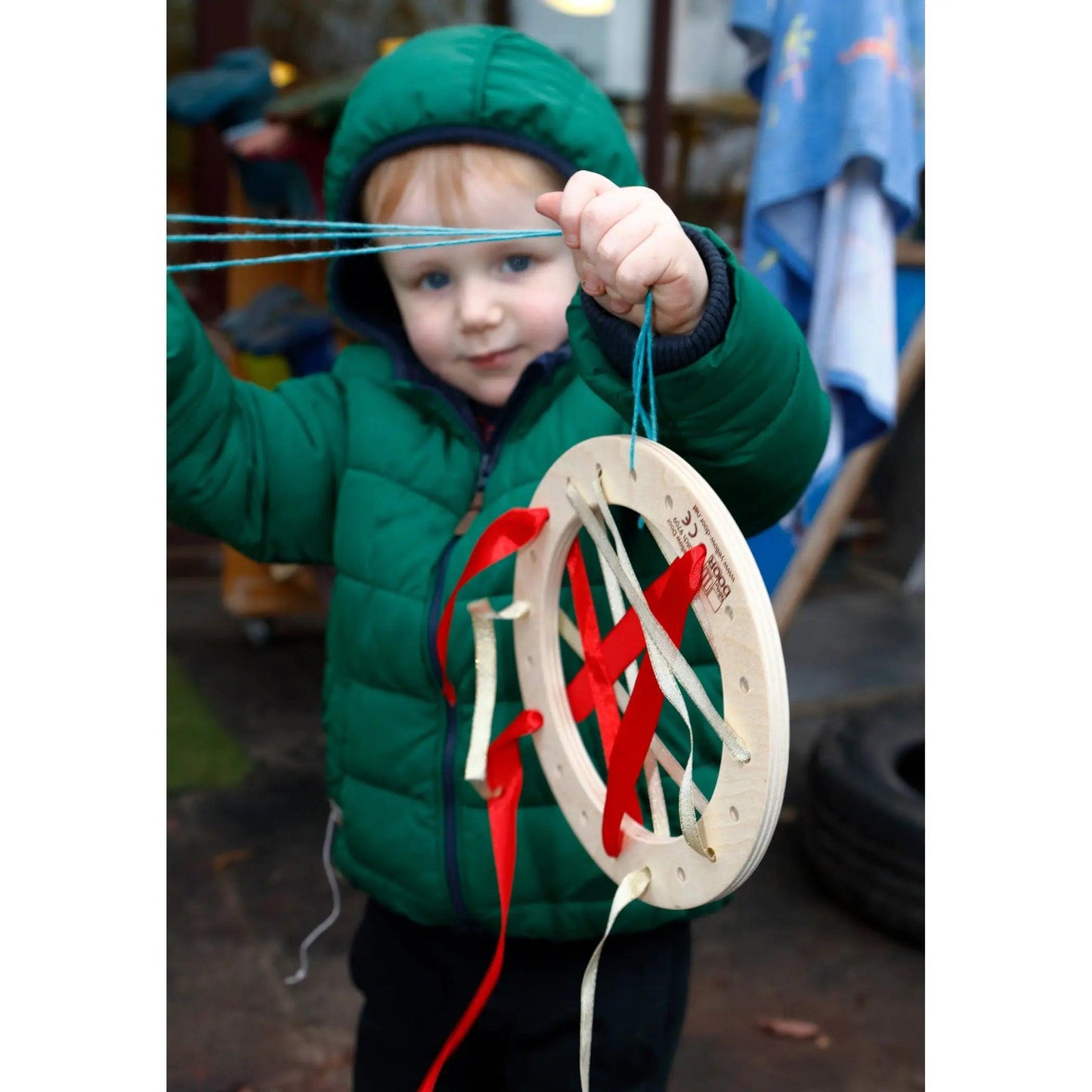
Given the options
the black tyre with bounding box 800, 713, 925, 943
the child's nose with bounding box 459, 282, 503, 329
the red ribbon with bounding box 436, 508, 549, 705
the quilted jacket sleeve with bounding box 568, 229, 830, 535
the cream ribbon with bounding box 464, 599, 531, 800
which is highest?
the child's nose with bounding box 459, 282, 503, 329

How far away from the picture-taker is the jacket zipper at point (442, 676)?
118cm

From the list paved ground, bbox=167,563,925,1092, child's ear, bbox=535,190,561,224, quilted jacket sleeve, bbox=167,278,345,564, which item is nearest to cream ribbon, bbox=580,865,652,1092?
child's ear, bbox=535,190,561,224

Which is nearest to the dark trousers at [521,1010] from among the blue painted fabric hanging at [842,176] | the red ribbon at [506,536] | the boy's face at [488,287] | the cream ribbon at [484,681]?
the cream ribbon at [484,681]

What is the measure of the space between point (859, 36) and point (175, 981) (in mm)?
2065

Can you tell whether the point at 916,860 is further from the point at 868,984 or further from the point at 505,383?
the point at 505,383

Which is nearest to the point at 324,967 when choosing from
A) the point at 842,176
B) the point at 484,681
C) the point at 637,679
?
the point at 484,681

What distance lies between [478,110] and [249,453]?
0.45m

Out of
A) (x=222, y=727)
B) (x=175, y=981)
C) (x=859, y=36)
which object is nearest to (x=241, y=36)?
(x=222, y=727)

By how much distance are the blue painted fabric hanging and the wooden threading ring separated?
3.72 ft

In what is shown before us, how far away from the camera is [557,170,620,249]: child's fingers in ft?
2.73

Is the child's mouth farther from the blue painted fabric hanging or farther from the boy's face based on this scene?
the blue painted fabric hanging

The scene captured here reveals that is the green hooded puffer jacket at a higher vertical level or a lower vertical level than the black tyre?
higher

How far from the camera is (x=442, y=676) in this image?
3.84 feet

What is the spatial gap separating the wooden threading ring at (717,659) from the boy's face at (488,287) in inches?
10.1
